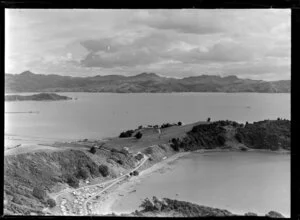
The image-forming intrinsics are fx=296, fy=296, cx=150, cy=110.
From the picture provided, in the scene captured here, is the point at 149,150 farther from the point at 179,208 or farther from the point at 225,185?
the point at 225,185

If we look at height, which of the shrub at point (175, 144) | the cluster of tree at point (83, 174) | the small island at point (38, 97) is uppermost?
the small island at point (38, 97)

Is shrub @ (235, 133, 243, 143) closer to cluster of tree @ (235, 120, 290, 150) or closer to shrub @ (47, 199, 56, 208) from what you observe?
cluster of tree @ (235, 120, 290, 150)

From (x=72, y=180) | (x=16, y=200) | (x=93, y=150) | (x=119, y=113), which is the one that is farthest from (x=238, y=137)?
(x=16, y=200)

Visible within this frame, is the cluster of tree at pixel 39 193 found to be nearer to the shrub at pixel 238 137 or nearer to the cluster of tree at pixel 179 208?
the cluster of tree at pixel 179 208

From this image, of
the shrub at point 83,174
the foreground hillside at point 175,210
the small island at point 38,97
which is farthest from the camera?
the small island at point 38,97

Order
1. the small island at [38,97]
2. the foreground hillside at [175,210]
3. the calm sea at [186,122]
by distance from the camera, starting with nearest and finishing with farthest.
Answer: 1. the foreground hillside at [175,210]
2. the calm sea at [186,122]
3. the small island at [38,97]

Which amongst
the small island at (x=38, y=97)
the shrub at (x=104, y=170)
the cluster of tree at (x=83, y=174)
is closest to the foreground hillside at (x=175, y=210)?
the shrub at (x=104, y=170)
